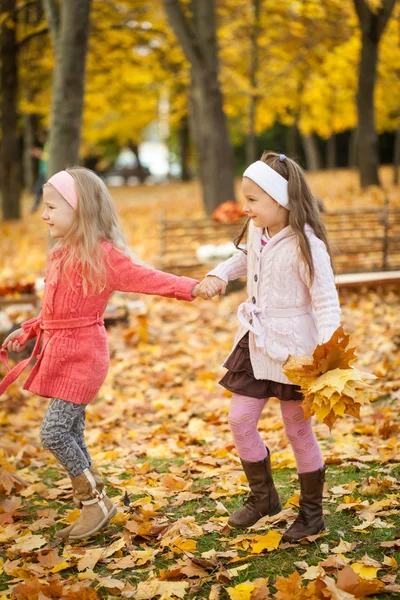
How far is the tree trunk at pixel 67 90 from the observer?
8.44 meters

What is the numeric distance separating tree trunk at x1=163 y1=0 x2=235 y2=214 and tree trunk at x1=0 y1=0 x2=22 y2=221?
4974 mm

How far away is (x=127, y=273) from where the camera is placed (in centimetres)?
366

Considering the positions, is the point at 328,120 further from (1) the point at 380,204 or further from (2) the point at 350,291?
(2) the point at 350,291

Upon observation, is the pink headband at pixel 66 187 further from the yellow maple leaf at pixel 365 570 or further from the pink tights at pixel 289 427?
the yellow maple leaf at pixel 365 570

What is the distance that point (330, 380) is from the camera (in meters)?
3.07

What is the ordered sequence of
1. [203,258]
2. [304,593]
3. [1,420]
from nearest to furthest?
[304,593] → [1,420] → [203,258]

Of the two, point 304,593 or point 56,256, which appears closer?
point 304,593

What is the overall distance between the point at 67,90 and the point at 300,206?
5.89m

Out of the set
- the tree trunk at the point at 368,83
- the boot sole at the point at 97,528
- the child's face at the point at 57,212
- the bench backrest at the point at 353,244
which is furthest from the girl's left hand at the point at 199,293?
the tree trunk at the point at 368,83

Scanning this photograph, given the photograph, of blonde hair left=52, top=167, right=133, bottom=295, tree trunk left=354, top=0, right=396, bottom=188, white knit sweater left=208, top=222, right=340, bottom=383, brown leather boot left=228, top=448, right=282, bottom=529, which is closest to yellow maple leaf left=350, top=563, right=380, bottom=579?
brown leather boot left=228, top=448, right=282, bottom=529

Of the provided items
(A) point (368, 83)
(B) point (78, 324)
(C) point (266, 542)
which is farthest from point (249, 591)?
(A) point (368, 83)

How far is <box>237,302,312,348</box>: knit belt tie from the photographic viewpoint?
3.39m

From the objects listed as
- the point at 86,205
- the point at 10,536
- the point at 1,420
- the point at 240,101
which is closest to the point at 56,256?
the point at 86,205

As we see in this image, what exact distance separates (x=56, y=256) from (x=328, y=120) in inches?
1137
